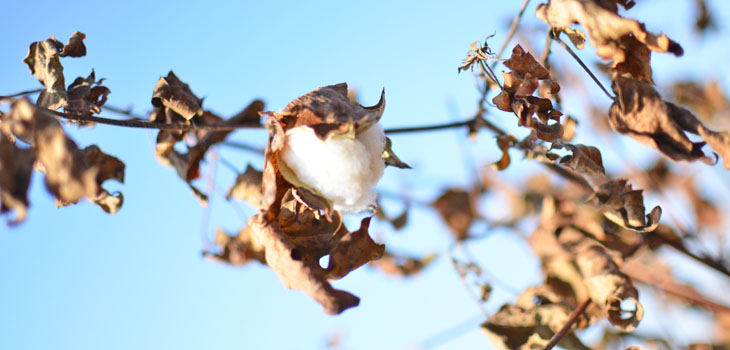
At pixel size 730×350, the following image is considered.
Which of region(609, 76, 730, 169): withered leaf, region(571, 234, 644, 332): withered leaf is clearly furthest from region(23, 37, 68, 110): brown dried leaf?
region(571, 234, 644, 332): withered leaf

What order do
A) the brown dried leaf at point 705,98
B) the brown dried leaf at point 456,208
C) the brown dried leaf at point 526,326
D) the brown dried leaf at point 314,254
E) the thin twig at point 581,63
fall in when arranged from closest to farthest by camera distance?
the brown dried leaf at point 314,254 < the thin twig at point 581,63 < the brown dried leaf at point 526,326 < the brown dried leaf at point 456,208 < the brown dried leaf at point 705,98

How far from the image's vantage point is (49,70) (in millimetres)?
966

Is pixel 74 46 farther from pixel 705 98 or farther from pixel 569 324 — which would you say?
pixel 705 98

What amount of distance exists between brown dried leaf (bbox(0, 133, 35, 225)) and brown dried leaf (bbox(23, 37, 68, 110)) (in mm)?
402

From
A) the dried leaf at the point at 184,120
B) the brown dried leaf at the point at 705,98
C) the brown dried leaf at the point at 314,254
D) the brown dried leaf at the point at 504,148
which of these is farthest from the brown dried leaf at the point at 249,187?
the brown dried leaf at the point at 705,98

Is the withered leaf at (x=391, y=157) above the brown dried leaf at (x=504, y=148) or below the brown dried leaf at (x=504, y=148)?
above

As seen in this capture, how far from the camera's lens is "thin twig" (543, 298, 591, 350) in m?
1.05

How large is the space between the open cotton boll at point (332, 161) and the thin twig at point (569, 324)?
51 centimetres

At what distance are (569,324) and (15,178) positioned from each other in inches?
38.0

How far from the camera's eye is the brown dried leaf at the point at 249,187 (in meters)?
1.11

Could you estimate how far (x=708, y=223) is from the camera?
2.85 m

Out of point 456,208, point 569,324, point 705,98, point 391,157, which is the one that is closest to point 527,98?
point 391,157

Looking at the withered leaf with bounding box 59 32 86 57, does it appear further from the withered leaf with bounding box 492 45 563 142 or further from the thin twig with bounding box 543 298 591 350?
the thin twig with bounding box 543 298 591 350

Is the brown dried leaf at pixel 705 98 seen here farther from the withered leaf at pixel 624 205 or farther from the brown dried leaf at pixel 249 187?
the brown dried leaf at pixel 249 187
